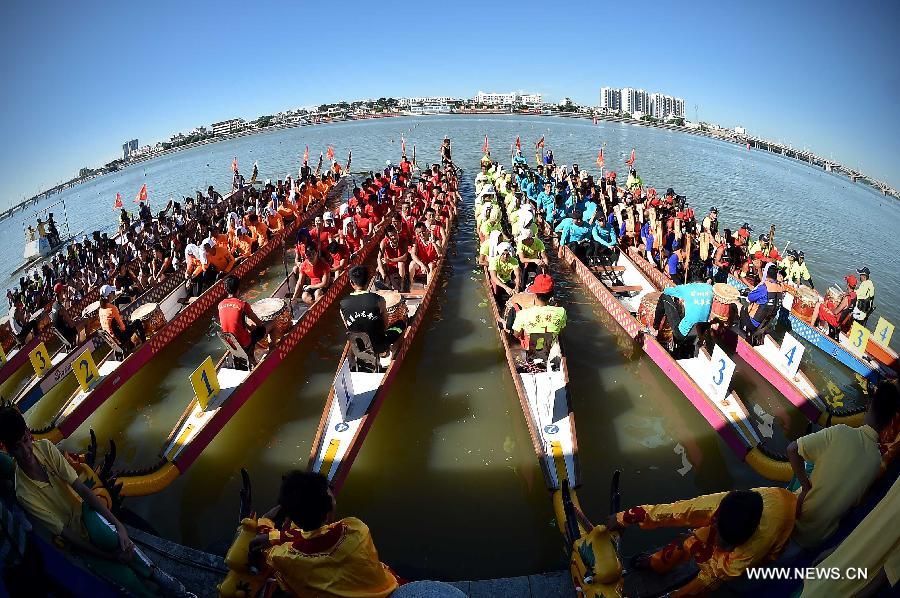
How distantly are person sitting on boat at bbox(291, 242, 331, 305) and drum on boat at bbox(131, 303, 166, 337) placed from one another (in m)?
2.57

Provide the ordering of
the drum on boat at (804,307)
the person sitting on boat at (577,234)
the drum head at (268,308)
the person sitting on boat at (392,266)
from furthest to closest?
the person sitting on boat at (577,234)
the person sitting on boat at (392,266)
the drum on boat at (804,307)
the drum head at (268,308)

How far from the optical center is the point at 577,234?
506 inches

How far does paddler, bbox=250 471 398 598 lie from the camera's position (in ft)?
9.46

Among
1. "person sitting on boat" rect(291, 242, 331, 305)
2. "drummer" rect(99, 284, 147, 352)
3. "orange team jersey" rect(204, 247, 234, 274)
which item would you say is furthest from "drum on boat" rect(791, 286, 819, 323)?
"orange team jersey" rect(204, 247, 234, 274)

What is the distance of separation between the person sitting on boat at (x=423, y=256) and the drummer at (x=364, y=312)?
10.9 feet

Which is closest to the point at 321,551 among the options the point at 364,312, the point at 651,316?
the point at 364,312

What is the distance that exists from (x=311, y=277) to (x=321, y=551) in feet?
26.9

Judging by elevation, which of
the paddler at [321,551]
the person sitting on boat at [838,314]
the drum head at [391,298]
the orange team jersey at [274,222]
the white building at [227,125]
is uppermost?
the white building at [227,125]

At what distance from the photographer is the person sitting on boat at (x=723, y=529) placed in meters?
3.21

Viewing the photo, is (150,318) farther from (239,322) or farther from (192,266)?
(239,322)

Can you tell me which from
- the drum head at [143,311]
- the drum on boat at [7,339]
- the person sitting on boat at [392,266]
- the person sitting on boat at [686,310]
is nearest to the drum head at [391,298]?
the person sitting on boat at [392,266]

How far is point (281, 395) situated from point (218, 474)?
1.81 metres

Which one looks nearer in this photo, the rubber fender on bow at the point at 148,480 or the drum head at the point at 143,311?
the rubber fender on bow at the point at 148,480

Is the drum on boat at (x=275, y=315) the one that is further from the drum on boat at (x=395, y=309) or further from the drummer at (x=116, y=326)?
the drummer at (x=116, y=326)
